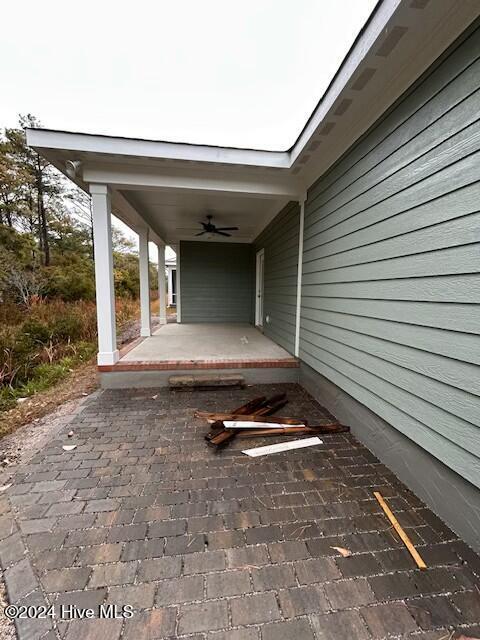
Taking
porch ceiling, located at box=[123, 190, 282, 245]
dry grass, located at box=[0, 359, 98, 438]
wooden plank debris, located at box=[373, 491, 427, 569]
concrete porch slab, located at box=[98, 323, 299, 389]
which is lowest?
dry grass, located at box=[0, 359, 98, 438]

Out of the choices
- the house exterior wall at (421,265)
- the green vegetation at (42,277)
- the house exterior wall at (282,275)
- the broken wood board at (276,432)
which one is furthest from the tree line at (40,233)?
the house exterior wall at (421,265)

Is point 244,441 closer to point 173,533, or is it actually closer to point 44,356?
point 173,533

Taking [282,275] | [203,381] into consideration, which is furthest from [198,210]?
[203,381]

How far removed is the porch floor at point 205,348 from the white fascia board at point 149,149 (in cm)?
251

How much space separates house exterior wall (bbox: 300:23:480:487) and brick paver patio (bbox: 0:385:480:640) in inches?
20.4

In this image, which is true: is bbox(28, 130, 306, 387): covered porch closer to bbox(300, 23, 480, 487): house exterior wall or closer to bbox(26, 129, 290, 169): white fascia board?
bbox(26, 129, 290, 169): white fascia board

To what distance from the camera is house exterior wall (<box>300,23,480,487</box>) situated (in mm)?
1378

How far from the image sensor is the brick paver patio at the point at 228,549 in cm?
101

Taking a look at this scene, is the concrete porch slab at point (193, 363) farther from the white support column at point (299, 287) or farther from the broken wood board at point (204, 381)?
the white support column at point (299, 287)

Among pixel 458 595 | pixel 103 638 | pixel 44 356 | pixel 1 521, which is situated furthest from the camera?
pixel 44 356

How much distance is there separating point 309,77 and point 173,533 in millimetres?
7840

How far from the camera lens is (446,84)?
1508 millimetres

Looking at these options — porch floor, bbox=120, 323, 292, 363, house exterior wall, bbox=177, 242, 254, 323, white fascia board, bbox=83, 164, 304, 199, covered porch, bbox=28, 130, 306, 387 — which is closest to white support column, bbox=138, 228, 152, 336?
covered porch, bbox=28, 130, 306, 387

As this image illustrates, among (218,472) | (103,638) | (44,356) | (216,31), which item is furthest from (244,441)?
(216,31)
